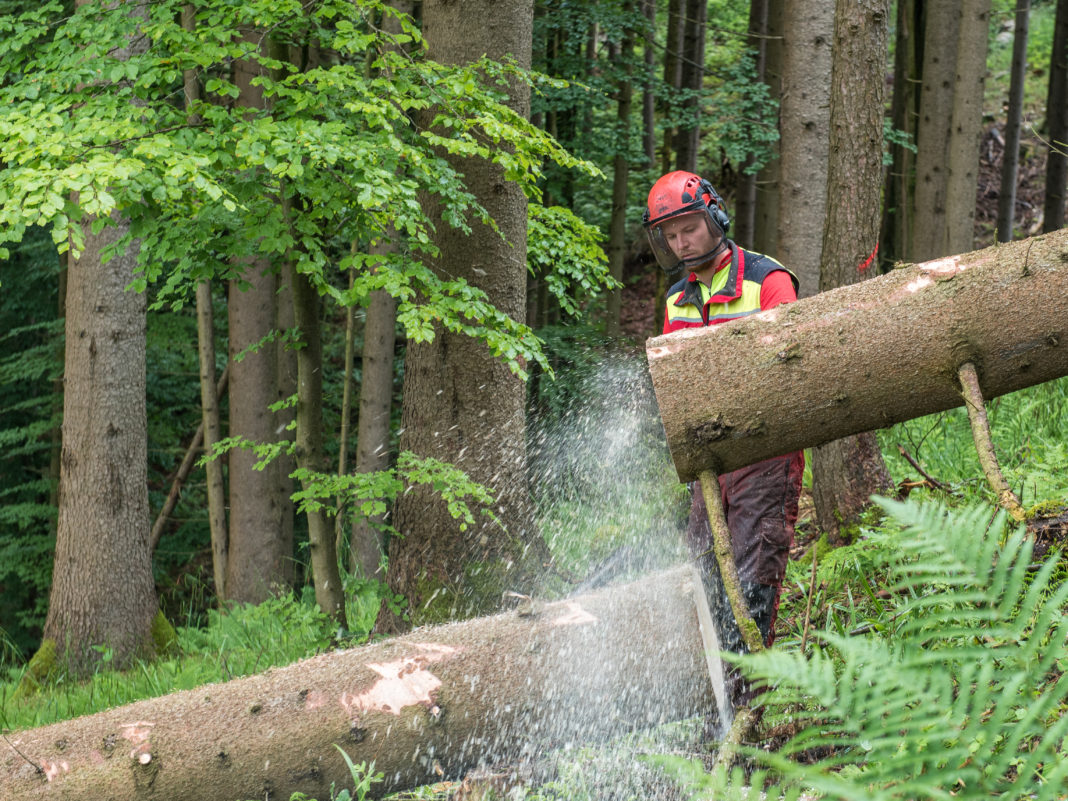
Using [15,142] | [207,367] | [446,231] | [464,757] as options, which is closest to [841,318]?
[464,757]

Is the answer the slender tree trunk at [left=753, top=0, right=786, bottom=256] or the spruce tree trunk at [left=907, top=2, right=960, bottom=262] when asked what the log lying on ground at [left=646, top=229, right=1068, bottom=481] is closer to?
the spruce tree trunk at [left=907, top=2, right=960, bottom=262]

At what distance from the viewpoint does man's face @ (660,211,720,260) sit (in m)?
3.77

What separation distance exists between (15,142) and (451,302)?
2.00 m

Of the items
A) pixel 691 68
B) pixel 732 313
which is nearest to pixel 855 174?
pixel 732 313

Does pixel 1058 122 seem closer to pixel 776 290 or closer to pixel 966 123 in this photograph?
pixel 966 123

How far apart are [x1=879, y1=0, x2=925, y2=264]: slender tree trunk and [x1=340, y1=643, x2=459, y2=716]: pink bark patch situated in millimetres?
12576

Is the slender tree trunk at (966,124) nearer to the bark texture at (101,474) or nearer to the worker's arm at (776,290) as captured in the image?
the worker's arm at (776,290)

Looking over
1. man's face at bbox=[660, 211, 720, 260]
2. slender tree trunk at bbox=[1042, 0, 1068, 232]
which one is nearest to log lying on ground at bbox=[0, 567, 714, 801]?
man's face at bbox=[660, 211, 720, 260]

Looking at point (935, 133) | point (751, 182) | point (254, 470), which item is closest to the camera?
point (254, 470)

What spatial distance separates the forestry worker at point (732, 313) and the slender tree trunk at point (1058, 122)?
1093 centimetres

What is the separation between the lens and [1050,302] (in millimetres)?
2824

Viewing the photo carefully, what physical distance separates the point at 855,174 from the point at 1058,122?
35.9ft

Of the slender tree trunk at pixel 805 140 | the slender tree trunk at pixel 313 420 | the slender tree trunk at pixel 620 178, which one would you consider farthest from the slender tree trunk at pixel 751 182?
the slender tree trunk at pixel 313 420

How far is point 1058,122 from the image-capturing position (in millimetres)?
13445
